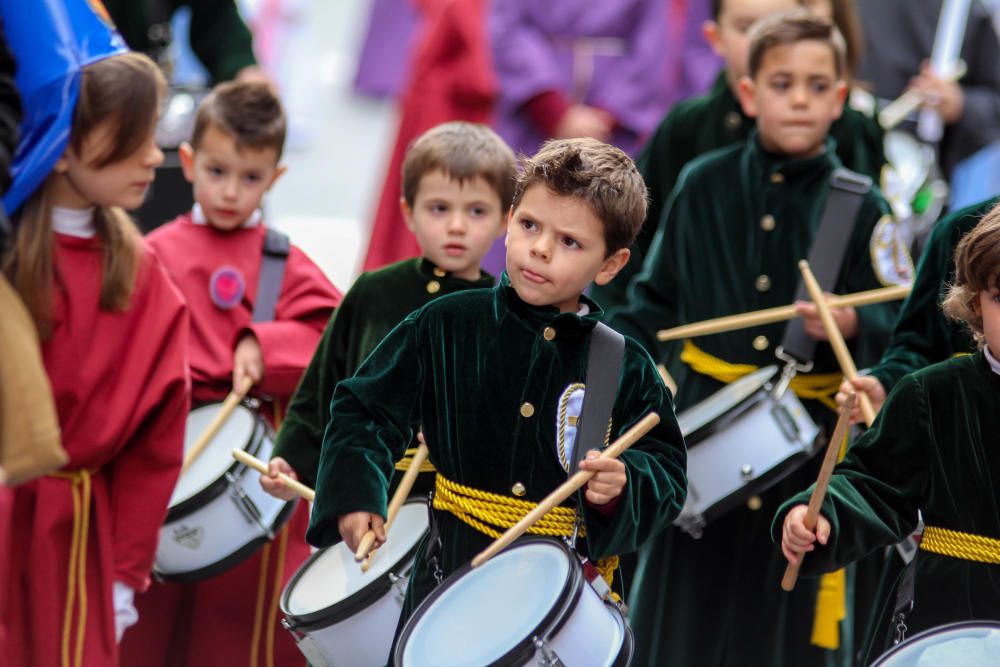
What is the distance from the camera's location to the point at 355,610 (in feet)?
12.7

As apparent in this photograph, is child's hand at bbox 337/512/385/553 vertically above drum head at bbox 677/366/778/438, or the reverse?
child's hand at bbox 337/512/385/553

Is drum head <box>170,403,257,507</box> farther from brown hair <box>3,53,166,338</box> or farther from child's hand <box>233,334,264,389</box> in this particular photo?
brown hair <box>3,53,166,338</box>

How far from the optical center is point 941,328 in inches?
169

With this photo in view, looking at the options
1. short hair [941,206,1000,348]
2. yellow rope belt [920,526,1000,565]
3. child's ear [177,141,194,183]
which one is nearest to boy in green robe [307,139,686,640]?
yellow rope belt [920,526,1000,565]

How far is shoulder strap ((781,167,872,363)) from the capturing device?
479 centimetres

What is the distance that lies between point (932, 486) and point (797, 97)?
1.52 metres

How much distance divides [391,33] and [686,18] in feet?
19.8

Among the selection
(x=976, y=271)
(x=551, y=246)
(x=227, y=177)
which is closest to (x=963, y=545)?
(x=976, y=271)

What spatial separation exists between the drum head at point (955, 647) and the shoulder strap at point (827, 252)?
1.51 m

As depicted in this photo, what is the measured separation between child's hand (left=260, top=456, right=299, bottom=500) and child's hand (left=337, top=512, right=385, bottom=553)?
1.92 ft

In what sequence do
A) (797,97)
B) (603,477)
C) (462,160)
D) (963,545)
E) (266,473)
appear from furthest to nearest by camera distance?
(797,97)
(462,160)
(266,473)
(963,545)
(603,477)

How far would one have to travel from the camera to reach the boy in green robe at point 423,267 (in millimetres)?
4324

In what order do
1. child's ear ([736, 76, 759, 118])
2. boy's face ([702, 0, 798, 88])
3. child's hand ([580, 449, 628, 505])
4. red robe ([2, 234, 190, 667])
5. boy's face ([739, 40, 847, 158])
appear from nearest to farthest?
1. child's hand ([580, 449, 628, 505])
2. red robe ([2, 234, 190, 667])
3. boy's face ([739, 40, 847, 158])
4. child's ear ([736, 76, 759, 118])
5. boy's face ([702, 0, 798, 88])

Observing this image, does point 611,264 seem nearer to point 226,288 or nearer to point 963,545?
point 963,545
